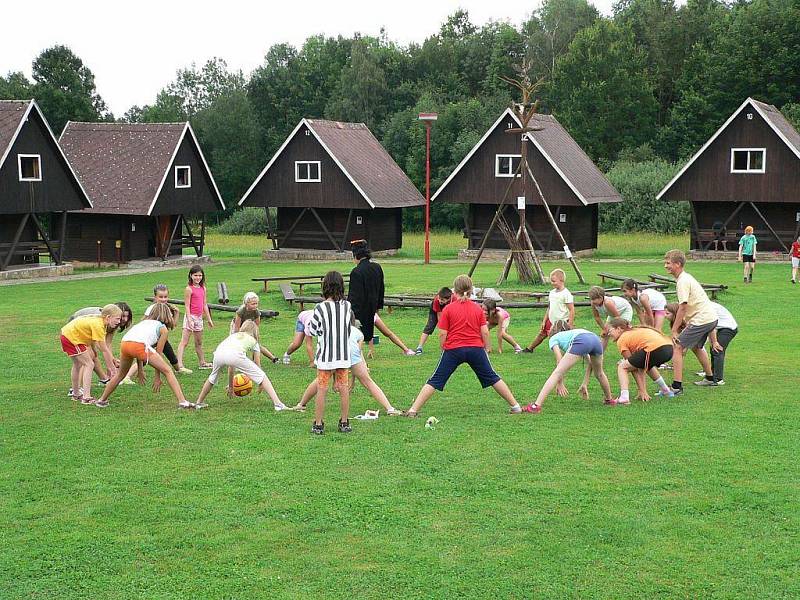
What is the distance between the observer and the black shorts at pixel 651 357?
13.8m

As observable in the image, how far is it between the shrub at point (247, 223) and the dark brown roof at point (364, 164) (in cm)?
1507

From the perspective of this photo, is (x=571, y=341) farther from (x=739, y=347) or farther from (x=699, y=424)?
(x=739, y=347)

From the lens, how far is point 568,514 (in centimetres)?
954

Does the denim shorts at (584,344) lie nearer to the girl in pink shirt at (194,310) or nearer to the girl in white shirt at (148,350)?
the girl in white shirt at (148,350)

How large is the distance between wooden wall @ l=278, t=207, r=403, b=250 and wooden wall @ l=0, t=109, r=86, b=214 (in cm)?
1163

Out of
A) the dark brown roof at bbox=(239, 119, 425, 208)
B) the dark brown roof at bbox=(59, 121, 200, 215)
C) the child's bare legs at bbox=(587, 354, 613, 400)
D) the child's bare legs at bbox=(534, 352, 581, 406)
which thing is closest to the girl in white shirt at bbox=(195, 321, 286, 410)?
the child's bare legs at bbox=(534, 352, 581, 406)

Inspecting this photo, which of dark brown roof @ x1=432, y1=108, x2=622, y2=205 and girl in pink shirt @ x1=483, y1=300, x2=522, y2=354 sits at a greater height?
dark brown roof @ x1=432, y1=108, x2=622, y2=205

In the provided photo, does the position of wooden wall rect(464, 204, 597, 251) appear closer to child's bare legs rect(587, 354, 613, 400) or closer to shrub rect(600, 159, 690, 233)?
shrub rect(600, 159, 690, 233)

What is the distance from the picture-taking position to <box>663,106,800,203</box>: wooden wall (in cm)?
4259

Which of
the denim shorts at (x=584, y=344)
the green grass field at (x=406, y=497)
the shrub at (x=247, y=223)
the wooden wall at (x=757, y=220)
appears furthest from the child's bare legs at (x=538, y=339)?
the shrub at (x=247, y=223)

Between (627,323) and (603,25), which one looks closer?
(627,323)

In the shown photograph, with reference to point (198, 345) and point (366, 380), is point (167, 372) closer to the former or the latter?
point (366, 380)

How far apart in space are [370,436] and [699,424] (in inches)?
151

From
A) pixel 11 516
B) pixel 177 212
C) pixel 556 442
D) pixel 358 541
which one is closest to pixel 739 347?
pixel 556 442
